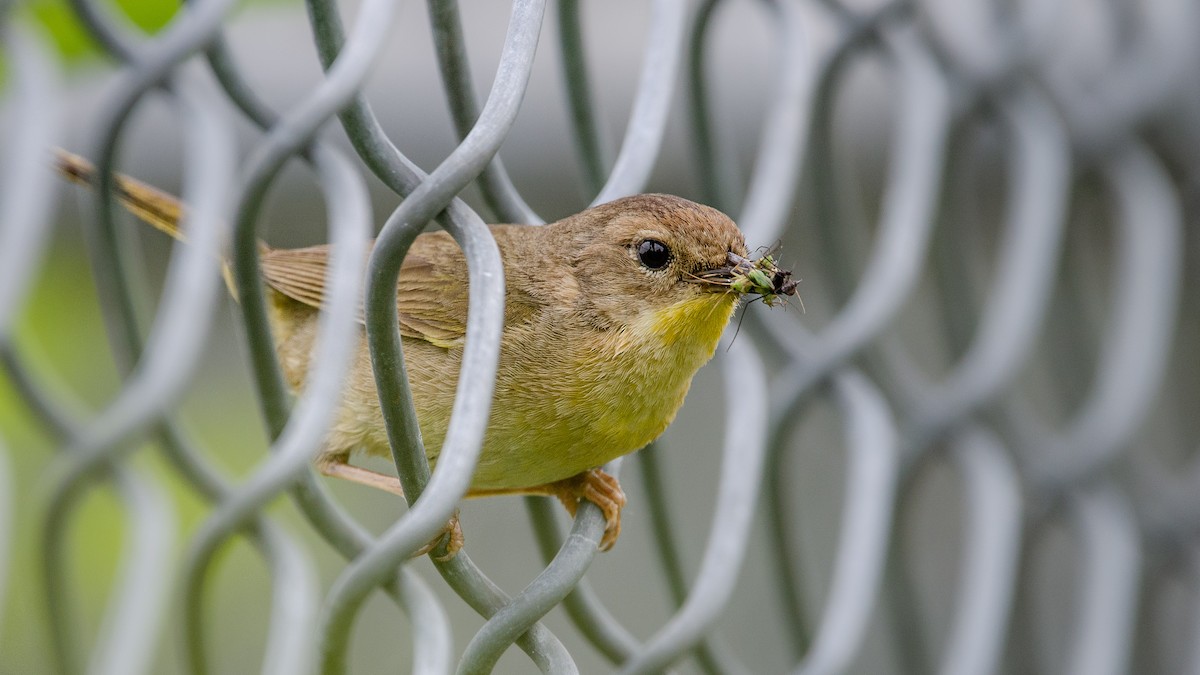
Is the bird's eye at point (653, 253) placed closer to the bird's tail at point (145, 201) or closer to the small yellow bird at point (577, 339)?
the small yellow bird at point (577, 339)

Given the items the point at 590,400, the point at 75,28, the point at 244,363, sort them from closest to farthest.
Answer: the point at 590,400 → the point at 244,363 → the point at 75,28

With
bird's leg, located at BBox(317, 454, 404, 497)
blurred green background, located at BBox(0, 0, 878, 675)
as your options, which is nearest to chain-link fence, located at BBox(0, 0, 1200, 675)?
blurred green background, located at BBox(0, 0, 878, 675)

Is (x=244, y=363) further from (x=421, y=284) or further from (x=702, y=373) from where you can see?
(x=702, y=373)

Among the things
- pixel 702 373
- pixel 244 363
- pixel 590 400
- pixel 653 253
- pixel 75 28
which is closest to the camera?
pixel 590 400

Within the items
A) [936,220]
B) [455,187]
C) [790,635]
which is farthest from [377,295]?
[936,220]

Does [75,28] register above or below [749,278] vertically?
above

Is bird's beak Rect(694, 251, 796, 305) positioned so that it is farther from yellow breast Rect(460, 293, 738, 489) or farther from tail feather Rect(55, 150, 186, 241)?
tail feather Rect(55, 150, 186, 241)

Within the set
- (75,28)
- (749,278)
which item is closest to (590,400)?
(749,278)

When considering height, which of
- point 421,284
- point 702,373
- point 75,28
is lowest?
point 421,284
